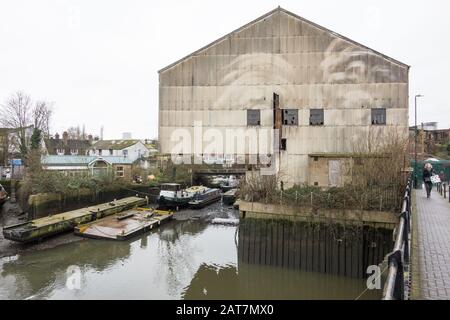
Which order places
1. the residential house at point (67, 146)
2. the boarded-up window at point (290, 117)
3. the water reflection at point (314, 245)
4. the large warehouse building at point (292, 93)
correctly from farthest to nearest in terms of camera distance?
the residential house at point (67, 146) → the boarded-up window at point (290, 117) → the large warehouse building at point (292, 93) → the water reflection at point (314, 245)

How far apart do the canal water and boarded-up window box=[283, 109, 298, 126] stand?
27.1 ft

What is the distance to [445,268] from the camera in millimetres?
7094

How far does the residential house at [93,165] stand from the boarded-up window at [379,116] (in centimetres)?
2346

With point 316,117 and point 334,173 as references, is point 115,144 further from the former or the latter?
point 334,173

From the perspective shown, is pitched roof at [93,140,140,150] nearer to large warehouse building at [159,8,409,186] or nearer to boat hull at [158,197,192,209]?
boat hull at [158,197,192,209]

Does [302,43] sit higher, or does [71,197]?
[302,43]

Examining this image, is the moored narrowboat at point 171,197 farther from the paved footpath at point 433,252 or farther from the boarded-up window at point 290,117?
the paved footpath at point 433,252

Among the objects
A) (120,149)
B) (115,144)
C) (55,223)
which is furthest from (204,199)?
(115,144)

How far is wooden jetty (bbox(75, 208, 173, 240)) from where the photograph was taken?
851 inches

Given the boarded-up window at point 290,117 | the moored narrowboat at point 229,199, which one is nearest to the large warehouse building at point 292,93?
the boarded-up window at point 290,117

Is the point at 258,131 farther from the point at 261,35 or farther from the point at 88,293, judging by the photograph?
the point at 88,293

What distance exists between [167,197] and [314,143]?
15.7 m

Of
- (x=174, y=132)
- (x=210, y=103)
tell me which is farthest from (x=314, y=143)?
(x=174, y=132)

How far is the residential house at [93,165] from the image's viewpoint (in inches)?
1362
